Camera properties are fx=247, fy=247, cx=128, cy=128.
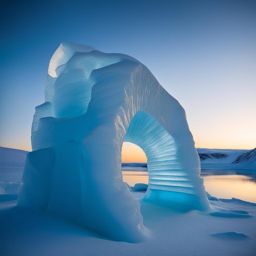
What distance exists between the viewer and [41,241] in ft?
9.53

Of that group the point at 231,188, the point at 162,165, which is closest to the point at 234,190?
the point at 231,188

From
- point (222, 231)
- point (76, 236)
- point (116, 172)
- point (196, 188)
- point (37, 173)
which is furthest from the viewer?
point (196, 188)

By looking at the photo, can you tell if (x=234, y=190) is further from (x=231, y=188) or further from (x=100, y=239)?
(x=100, y=239)

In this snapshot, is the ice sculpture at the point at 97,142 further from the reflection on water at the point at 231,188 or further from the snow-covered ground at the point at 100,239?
the reflection on water at the point at 231,188

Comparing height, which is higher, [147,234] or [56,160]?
[56,160]

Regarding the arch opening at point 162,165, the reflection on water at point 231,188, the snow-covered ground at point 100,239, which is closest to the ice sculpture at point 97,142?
the arch opening at point 162,165

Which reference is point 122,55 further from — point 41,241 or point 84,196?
point 41,241

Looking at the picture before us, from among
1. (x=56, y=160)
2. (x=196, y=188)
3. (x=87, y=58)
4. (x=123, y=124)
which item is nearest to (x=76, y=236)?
(x=56, y=160)

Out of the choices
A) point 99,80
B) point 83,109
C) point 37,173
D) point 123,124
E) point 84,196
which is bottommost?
point 84,196

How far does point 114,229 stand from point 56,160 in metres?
1.43

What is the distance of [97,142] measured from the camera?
381 cm

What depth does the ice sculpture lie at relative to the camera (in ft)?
11.9

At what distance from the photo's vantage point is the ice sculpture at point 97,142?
3.64 m

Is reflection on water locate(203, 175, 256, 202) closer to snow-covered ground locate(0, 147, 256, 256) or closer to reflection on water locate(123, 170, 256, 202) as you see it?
reflection on water locate(123, 170, 256, 202)
